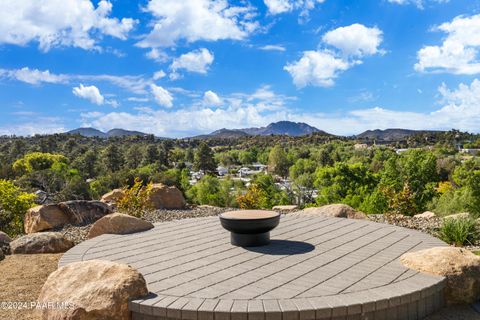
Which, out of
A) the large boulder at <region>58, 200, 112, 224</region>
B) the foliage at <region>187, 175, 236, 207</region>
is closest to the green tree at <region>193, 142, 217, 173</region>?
the foliage at <region>187, 175, 236, 207</region>

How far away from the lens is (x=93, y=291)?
3875 millimetres

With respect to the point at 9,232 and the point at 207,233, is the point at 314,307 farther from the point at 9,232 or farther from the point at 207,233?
the point at 9,232

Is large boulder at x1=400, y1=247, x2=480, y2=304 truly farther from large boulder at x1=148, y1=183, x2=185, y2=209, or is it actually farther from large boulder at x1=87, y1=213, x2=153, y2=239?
large boulder at x1=148, y1=183, x2=185, y2=209

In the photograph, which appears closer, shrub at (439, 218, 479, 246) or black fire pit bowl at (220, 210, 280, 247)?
black fire pit bowl at (220, 210, 280, 247)

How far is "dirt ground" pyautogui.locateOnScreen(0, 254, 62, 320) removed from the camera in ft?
15.2

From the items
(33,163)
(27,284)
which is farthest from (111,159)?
(27,284)

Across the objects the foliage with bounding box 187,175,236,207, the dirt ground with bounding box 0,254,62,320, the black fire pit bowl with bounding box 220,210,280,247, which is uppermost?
the black fire pit bowl with bounding box 220,210,280,247

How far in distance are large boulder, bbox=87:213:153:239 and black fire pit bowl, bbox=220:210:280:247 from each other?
2.46 m

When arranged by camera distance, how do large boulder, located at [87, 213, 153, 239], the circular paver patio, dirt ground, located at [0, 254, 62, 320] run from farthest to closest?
large boulder, located at [87, 213, 153, 239] < dirt ground, located at [0, 254, 62, 320] < the circular paver patio

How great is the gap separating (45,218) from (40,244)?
3262 mm

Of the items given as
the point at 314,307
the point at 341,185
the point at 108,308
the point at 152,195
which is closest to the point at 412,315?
the point at 314,307

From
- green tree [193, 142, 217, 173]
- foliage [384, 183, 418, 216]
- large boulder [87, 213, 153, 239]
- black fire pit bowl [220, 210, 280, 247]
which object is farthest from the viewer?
green tree [193, 142, 217, 173]

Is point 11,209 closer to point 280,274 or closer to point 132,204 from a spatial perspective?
point 132,204

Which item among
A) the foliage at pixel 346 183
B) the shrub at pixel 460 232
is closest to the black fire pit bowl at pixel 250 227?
the shrub at pixel 460 232
